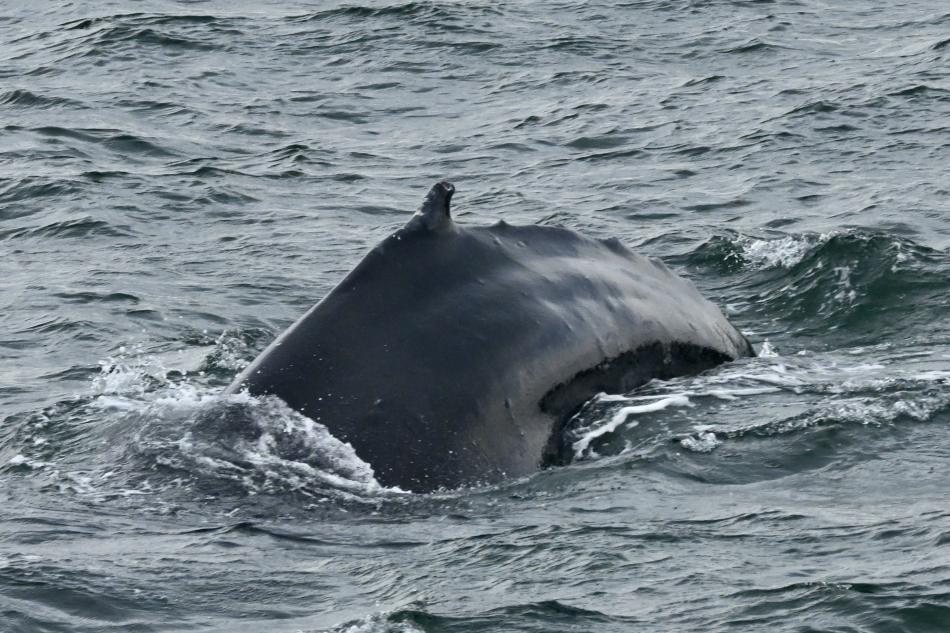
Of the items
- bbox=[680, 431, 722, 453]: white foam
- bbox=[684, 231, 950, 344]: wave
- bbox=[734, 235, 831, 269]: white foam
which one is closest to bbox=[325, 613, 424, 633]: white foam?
bbox=[680, 431, 722, 453]: white foam

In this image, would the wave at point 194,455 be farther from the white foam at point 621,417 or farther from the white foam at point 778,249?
the white foam at point 778,249

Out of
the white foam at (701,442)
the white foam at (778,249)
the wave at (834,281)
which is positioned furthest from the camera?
the white foam at (778,249)

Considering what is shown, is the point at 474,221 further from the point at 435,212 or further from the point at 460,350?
the point at 460,350

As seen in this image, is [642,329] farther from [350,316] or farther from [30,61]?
[30,61]

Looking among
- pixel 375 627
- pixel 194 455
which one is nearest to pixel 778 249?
pixel 194 455

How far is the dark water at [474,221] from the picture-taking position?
713 cm

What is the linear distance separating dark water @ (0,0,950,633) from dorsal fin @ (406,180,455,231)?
3.84 feet

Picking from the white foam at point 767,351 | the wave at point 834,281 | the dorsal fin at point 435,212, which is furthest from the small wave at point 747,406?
the wave at point 834,281

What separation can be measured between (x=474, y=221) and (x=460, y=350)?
28.3ft

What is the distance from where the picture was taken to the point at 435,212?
834 cm

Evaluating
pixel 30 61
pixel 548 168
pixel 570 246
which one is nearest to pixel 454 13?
pixel 30 61

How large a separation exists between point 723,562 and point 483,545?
999mm

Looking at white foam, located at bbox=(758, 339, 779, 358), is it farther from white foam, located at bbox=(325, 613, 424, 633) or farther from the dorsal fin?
white foam, located at bbox=(325, 613, 424, 633)

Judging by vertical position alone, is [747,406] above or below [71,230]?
above
